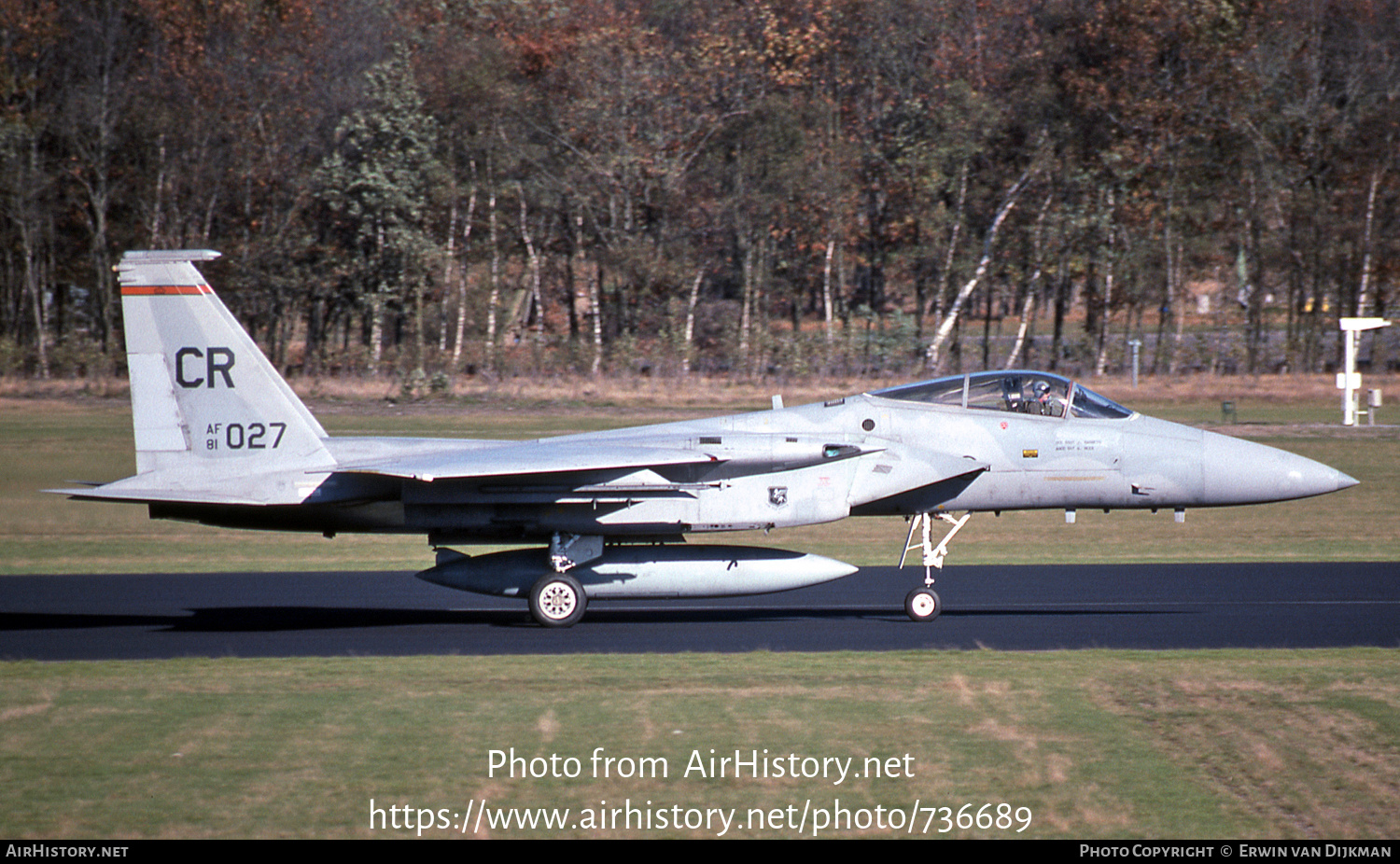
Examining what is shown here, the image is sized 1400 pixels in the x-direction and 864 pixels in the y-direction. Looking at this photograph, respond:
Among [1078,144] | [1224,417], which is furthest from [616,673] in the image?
[1078,144]

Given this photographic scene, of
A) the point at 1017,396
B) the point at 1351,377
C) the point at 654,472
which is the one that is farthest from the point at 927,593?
the point at 1351,377

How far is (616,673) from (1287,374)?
43567 mm

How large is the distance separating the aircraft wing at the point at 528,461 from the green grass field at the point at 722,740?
5.83 feet

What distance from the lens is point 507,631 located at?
1278 centimetres

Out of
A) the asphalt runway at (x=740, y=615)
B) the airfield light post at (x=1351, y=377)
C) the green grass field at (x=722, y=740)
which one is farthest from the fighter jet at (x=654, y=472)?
the airfield light post at (x=1351, y=377)

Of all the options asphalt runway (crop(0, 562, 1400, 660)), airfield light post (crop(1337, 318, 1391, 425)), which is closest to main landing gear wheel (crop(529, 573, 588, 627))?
asphalt runway (crop(0, 562, 1400, 660))

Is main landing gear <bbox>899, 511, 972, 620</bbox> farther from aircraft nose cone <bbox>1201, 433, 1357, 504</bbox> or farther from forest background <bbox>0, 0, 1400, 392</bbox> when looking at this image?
forest background <bbox>0, 0, 1400, 392</bbox>

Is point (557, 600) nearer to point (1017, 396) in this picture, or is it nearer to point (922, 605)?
point (922, 605)

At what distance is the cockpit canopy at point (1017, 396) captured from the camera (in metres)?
13.0

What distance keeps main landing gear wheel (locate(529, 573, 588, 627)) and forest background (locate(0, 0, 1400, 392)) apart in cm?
3061

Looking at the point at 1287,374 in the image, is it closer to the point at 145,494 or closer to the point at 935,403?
the point at 935,403

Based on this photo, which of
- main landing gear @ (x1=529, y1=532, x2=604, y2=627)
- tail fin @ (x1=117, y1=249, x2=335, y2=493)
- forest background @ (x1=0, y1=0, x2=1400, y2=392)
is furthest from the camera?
forest background @ (x1=0, y1=0, x2=1400, y2=392)

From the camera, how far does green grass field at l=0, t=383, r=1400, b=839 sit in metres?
6.80

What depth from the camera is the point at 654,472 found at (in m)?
12.6
